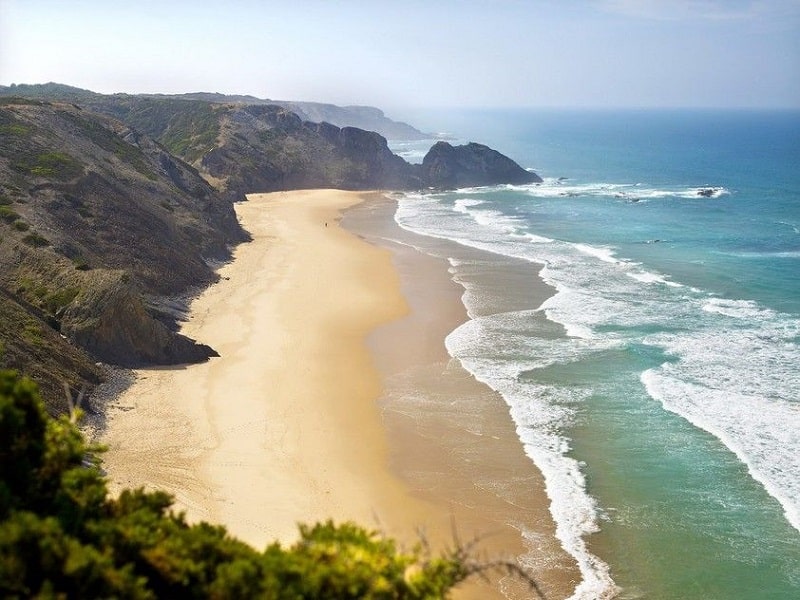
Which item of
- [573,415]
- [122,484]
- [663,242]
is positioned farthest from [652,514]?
[663,242]

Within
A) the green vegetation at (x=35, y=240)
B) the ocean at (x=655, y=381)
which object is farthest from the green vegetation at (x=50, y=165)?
the ocean at (x=655, y=381)

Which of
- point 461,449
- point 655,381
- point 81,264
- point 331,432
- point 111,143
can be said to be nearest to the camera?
point 461,449

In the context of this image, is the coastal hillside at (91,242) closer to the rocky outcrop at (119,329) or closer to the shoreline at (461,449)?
the rocky outcrop at (119,329)

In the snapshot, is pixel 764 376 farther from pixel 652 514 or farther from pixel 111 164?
pixel 111 164

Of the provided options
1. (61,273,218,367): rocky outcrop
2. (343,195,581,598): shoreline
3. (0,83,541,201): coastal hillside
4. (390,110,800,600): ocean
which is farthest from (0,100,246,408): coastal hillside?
(0,83,541,201): coastal hillside

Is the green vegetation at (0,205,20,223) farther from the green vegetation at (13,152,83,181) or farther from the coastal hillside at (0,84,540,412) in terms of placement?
the green vegetation at (13,152,83,181)

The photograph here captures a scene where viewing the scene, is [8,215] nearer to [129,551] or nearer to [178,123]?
[129,551]

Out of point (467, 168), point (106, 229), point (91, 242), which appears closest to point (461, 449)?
point (91, 242)
